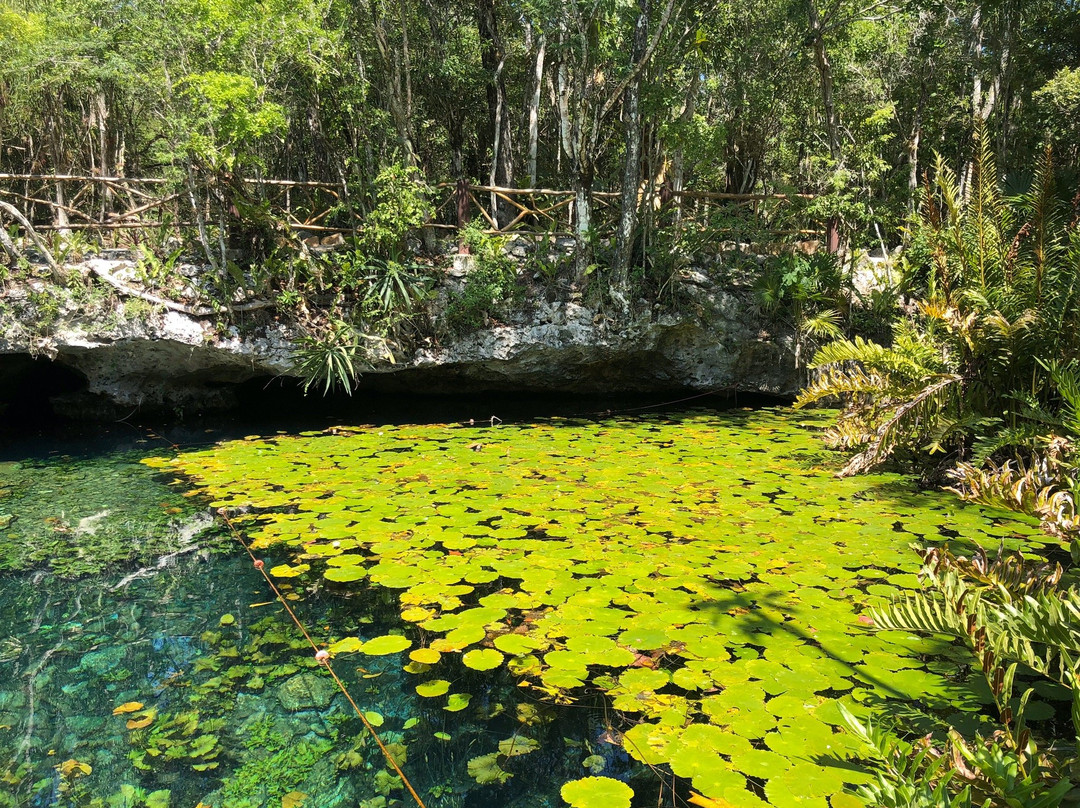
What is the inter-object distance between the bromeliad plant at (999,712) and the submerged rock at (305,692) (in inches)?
86.1

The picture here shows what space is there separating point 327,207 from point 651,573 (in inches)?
346

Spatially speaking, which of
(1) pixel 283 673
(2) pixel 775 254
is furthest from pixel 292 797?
(2) pixel 775 254

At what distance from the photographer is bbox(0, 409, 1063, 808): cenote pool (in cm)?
266

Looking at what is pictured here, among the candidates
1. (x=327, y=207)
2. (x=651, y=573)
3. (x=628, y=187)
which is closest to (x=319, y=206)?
(x=327, y=207)

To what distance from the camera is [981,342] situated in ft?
18.4

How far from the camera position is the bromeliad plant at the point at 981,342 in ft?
16.7

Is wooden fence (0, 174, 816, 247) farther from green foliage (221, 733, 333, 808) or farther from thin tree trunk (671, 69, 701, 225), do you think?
green foliage (221, 733, 333, 808)

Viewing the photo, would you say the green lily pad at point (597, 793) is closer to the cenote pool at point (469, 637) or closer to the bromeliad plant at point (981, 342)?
the cenote pool at point (469, 637)

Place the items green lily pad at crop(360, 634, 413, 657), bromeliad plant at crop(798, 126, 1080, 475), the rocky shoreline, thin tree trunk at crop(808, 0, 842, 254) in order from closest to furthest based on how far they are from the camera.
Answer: green lily pad at crop(360, 634, 413, 657), bromeliad plant at crop(798, 126, 1080, 475), the rocky shoreline, thin tree trunk at crop(808, 0, 842, 254)

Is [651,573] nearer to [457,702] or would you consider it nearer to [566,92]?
[457,702]

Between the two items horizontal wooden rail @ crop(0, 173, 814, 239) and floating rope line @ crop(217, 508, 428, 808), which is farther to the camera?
horizontal wooden rail @ crop(0, 173, 814, 239)

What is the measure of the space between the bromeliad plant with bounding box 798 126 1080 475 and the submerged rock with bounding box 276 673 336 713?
14.6 ft

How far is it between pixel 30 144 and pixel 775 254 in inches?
557

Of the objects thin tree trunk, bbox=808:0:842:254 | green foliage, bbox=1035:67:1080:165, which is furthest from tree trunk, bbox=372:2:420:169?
green foliage, bbox=1035:67:1080:165
